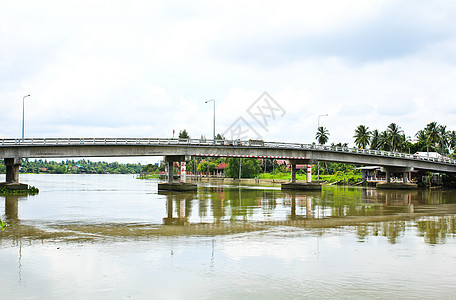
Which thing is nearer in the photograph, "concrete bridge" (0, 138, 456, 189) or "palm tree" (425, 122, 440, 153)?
"concrete bridge" (0, 138, 456, 189)

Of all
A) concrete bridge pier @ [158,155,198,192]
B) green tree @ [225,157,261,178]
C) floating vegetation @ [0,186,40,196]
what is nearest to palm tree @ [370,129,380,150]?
green tree @ [225,157,261,178]

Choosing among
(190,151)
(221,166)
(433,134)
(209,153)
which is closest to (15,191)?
(190,151)

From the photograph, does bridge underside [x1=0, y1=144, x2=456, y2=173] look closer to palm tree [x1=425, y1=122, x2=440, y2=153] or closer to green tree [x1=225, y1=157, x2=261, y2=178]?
palm tree [x1=425, y1=122, x2=440, y2=153]

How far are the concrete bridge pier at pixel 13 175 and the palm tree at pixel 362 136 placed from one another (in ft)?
356

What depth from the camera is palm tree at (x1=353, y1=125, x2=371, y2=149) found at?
136m

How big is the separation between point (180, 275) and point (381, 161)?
7280 cm

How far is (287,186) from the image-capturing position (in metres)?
74.0

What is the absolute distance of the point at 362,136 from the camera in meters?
136

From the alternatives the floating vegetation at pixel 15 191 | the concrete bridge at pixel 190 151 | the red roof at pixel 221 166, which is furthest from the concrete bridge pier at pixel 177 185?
the red roof at pixel 221 166

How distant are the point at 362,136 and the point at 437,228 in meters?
119

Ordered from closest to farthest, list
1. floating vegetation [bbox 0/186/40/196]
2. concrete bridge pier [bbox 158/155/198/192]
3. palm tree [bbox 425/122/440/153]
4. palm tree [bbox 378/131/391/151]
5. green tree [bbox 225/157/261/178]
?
floating vegetation [bbox 0/186/40/196] → concrete bridge pier [bbox 158/155/198/192] → palm tree [bbox 425/122/440/153] → palm tree [bbox 378/131/391/151] → green tree [bbox 225/157/261/178]

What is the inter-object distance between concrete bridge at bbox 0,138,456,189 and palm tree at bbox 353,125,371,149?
53506mm

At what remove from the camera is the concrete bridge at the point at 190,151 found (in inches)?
2110

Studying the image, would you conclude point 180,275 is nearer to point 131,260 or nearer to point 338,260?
point 131,260
